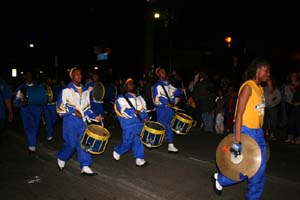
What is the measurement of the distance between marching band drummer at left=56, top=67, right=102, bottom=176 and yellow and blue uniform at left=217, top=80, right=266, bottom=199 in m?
2.85

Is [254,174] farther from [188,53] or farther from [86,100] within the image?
[188,53]

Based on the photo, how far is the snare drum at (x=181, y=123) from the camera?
748 centimetres

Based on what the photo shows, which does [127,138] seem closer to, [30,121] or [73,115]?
[73,115]

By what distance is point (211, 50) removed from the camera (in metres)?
32.8

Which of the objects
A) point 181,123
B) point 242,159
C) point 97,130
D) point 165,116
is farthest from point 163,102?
point 242,159

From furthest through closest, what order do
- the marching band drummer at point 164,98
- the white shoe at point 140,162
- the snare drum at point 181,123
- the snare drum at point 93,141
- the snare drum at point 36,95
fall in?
the snare drum at point 36,95 < the marching band drummer at point 164,98 < the snare drum at point 181,123 < the white shoe at point 140,162 < the snare drum at point 93,141

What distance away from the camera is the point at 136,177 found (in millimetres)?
6293

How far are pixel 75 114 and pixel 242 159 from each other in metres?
3.05

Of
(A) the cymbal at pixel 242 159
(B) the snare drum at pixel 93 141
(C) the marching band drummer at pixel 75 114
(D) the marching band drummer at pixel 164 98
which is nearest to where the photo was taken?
(A) the cymbal at pixel 242 159

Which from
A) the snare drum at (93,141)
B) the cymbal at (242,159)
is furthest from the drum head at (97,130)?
the cymbal at (242,159)

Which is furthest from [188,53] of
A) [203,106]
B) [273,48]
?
[203,106]

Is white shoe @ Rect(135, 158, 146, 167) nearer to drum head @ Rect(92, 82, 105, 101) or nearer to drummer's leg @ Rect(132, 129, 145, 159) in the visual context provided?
drummer's leg @ Rect(132, 129, 145, 159)

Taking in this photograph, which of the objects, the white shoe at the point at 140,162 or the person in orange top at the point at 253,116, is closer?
the person in orange top at the point at 253,116

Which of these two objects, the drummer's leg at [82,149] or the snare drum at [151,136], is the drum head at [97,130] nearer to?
the drummer's leg at [82,149]
